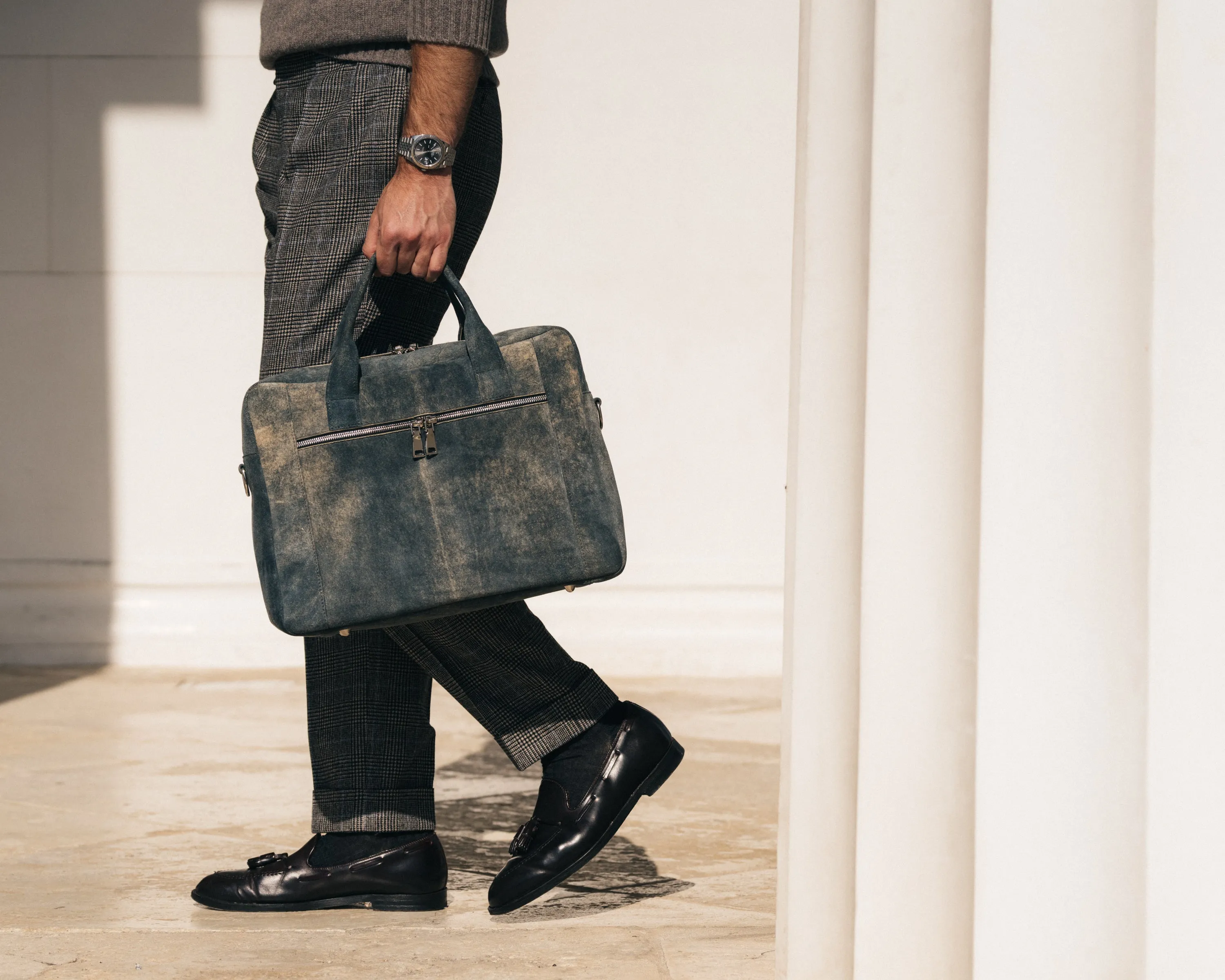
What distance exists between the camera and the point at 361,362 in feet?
5.70

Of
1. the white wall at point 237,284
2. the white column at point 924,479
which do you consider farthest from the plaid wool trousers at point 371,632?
the white wall at point 237,284

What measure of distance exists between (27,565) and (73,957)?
117 inches

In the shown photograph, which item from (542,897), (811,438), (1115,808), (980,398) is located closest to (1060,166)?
(980,398)

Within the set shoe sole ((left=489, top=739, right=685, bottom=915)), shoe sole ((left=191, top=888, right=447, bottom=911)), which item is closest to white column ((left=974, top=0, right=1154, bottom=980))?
shoe sole ((left=489, top=739, right=685, bottom=915))

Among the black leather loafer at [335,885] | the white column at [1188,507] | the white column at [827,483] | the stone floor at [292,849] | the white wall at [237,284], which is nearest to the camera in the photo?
the white column at [1188,507]

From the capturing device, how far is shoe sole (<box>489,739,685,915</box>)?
1.83 m

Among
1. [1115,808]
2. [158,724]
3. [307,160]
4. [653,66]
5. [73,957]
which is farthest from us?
[653,66]

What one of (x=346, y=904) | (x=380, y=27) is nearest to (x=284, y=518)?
(x=346, y=904)

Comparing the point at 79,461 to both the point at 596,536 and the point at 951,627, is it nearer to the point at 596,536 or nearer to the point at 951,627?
the point at 596,536

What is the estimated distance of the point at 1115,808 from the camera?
92cm

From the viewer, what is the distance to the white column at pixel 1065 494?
0.91m

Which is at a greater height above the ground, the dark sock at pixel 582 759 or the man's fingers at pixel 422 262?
the man's fingers at pixel 422 262

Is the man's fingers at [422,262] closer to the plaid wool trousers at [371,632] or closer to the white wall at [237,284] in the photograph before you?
the plaid wool trousers at [371,632]

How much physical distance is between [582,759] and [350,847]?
1.11 ft
